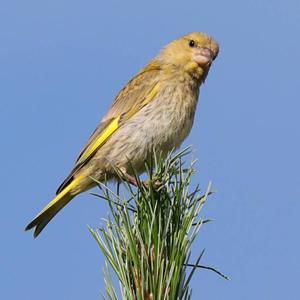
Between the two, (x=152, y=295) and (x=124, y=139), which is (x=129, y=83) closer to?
(x=124, y=139)

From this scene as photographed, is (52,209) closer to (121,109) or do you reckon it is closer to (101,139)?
(101,139)

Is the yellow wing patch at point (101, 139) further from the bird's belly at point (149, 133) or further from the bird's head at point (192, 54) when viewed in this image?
the bird's head at point (192, 54)

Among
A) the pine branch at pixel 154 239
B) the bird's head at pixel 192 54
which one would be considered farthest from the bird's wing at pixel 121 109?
the pine branch at pixel 154 239

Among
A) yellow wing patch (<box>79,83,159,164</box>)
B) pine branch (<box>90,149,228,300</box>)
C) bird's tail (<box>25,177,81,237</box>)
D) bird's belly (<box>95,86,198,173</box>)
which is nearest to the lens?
pine branch (<box>90,149,228,300</box>)

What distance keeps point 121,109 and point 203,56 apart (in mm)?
945

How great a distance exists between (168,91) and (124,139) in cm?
58

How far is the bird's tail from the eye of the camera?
16.7 ft

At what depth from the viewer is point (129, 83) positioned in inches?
244

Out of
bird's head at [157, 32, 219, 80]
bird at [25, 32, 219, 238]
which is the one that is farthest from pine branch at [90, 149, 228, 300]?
bird's head at [157, 32, 219, 80]

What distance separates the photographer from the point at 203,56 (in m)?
6.17

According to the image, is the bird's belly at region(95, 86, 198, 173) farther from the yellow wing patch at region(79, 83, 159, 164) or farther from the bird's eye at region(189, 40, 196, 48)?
the bird's eye at region(189, 40, 196, 48)

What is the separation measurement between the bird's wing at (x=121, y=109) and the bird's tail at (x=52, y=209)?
Result: 66 mm

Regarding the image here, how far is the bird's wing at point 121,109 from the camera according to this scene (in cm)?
572

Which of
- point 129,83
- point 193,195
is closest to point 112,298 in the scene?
point 193,195
